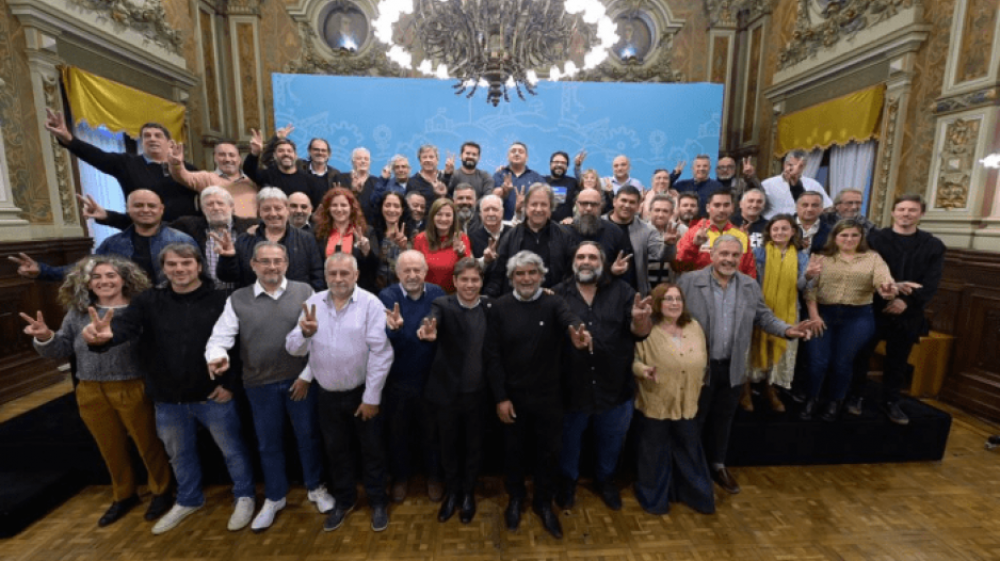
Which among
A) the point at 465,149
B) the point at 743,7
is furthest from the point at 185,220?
the point at 743,7

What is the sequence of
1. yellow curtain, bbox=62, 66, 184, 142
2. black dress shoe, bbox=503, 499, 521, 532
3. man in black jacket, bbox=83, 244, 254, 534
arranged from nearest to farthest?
man in black jacket, bbox=83, 244, 254, 534
black dress shoe, bbox=503, 499, 521, 532
yellow curtain, bbox=62, 66, 184, 142

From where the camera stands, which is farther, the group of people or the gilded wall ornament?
the gilded wall ornament

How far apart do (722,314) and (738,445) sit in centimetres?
114

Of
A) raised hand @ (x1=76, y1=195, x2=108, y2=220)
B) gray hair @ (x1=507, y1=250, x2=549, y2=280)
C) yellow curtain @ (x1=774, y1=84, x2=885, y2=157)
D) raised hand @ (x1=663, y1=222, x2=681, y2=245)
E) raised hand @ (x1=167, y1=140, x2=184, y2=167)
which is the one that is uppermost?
yellow curtain @ (x1=774, y1=84, x2=885, y2=157)

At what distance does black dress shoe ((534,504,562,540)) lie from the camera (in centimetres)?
251

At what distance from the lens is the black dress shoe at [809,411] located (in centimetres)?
314

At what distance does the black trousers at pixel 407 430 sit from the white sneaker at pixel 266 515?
0.68 meters

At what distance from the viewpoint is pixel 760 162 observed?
23.8 ft

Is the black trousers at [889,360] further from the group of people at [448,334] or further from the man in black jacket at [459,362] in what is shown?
the man in black jacket at [459,362]

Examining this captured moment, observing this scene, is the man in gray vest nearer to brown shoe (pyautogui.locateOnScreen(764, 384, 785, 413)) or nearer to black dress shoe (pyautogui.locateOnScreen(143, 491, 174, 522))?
black dress shoe (pyautogui.locateOnScreen(143, 491, 174, 522))

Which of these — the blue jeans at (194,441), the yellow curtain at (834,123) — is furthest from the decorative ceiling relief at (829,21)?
the blue jeans at (194,441)

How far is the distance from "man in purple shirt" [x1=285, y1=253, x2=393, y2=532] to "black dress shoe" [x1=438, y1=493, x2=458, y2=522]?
0.62m

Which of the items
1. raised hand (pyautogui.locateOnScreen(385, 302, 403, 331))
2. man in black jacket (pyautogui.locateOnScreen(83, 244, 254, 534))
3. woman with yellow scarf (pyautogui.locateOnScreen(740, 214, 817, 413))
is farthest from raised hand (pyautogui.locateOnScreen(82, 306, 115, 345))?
woman with yellow scarf (pyautogui.locateOnScreen(740, 214, 817, 413))

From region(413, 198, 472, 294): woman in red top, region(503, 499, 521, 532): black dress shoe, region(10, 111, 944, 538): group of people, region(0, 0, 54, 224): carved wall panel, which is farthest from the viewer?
region(0, 0, 54, 224): carved wall panel
